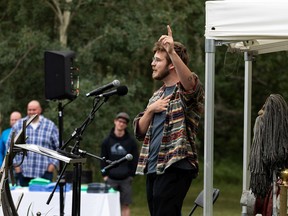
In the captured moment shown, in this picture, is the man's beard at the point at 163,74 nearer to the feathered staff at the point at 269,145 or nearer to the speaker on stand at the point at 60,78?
the feathered staff at the point at 269,145

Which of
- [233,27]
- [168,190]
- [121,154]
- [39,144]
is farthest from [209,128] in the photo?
[121,154]

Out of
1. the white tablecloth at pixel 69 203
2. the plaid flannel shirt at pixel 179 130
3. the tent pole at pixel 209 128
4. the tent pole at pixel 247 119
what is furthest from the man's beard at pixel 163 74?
the white tablecloth at pixel 69 203

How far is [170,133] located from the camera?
6902 millimetres

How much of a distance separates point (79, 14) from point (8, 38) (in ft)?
Answer: 4.87

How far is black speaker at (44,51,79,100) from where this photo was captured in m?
8.66

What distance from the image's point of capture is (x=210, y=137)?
279 inches

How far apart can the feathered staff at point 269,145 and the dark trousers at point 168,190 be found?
1.84 ft

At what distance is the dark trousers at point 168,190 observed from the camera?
22.5ft

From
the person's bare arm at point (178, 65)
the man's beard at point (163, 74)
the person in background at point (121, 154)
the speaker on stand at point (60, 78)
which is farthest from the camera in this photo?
the person in background at point (121, 154)

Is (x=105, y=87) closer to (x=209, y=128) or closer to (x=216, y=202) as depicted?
(x=209, y=128)

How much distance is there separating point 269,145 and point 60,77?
237 cm

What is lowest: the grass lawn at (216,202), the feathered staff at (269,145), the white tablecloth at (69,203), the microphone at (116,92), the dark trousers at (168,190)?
the grass lawn at (216,202)

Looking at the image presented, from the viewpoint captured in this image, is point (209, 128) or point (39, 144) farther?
point (39, 144)

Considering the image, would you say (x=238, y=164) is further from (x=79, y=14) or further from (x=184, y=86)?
(x=184, y=86)
